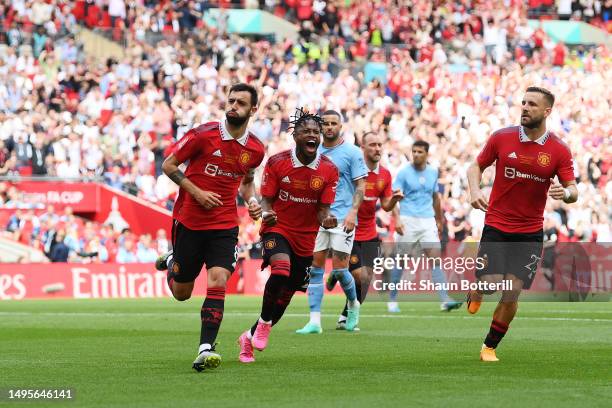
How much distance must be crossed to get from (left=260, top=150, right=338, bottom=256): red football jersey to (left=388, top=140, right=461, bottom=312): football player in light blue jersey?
9299 mm

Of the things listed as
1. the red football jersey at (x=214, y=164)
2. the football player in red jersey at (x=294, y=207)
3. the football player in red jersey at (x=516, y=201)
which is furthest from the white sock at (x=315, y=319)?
the red football jersey at (x=214, y=164)

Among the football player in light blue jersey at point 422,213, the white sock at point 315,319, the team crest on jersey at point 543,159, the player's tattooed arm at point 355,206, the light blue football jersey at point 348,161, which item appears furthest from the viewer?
the football player in light blue jersey at point 422,213

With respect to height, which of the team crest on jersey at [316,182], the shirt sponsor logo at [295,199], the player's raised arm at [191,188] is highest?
the player's raised arm at [191,188]

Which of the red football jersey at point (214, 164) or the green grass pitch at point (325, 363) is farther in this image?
the red football jersey at point (214, 164)

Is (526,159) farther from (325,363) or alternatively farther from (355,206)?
(355,206)

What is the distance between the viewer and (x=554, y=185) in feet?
40.7

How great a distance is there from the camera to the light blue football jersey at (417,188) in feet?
77.7

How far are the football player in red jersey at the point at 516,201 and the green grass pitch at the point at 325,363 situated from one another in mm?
727

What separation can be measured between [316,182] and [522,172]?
223 centimetres

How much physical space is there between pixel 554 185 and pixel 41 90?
81.2 ft

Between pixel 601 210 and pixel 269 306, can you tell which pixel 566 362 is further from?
pixel 601 210

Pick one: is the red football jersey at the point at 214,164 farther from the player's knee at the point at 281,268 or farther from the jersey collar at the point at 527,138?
the jersey collar at the point at 527,138

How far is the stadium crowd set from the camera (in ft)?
112

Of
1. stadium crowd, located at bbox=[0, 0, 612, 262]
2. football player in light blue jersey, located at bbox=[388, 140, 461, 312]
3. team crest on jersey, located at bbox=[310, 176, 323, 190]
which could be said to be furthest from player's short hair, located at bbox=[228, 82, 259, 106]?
stadium crowd, located at bbox=[0, 0, 612, 262]
